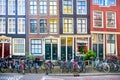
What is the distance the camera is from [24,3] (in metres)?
36.7

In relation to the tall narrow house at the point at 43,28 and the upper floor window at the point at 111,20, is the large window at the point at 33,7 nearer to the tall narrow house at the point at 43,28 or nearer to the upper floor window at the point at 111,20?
the tall narrow house at the point at 43,28

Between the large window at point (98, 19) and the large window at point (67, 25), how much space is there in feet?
9.86

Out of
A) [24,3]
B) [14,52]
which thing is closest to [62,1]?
[24,3]

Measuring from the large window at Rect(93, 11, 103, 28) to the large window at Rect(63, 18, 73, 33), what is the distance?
3.01 m

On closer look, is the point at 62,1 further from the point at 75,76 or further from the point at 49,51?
the point at 75,76

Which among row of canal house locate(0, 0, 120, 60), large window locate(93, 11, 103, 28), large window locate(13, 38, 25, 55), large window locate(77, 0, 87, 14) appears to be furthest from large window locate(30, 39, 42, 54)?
large window locate(93, 11, 103, 28)

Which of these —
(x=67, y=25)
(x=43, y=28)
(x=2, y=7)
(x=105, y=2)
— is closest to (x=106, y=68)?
(x=67, y=25)

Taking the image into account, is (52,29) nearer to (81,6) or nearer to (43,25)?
(43,25)

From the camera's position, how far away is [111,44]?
1458 inches

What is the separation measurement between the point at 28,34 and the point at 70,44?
5390 mm

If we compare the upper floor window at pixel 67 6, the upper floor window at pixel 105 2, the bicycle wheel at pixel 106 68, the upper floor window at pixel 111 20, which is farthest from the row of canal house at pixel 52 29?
the bicycle wheel at pixel 106 68

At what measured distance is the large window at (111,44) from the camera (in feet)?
121

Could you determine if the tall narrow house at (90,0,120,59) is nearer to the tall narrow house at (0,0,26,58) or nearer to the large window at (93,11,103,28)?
the large window at (93,11,103,28)

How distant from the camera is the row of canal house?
36000 mm
